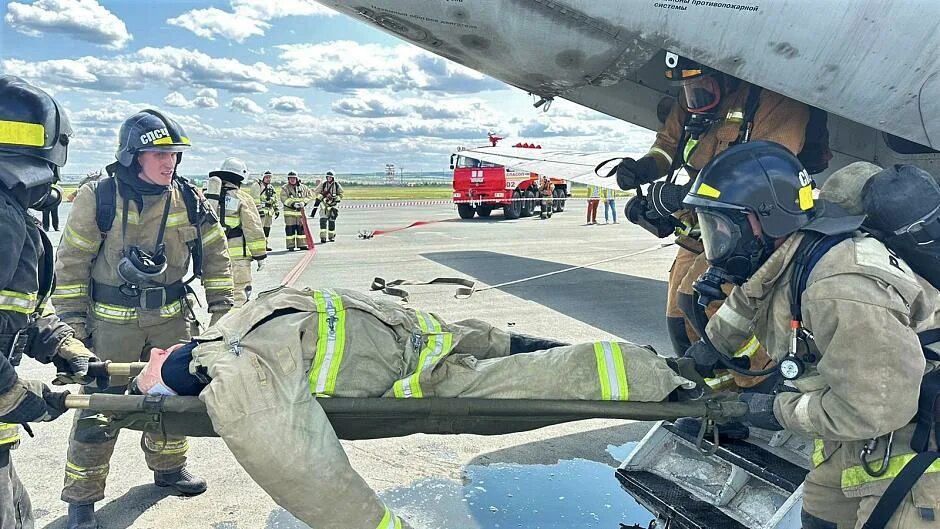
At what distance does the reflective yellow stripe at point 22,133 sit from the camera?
245cm

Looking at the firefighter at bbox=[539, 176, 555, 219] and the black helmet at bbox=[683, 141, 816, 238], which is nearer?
the black helmet at bbox=[683, 141, 816, 238]

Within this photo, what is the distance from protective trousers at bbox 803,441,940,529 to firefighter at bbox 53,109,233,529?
2.93 m

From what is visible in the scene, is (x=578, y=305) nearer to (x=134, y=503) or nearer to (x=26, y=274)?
(x=134, y=503)

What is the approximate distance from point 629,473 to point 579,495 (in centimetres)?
57

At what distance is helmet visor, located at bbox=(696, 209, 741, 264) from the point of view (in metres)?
2.22

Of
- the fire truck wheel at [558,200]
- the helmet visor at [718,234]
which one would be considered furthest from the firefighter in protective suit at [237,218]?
the fire truck wheel at [558,200]

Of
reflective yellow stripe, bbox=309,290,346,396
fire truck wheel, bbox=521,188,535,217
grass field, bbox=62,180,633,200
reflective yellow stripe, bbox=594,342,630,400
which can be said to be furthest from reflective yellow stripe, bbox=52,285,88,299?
grass field, bbox=62,180,633,200

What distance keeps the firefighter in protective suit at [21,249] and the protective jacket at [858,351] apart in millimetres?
2545

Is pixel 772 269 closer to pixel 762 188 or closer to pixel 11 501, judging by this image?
pixel 762 188

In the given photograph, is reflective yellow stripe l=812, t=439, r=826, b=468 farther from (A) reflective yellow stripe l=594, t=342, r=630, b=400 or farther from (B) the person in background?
(B) the person in background

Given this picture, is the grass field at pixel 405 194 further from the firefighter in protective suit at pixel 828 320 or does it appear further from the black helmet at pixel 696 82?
the firefighter in protective suit at pixel 828 320

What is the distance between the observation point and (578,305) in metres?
8.34

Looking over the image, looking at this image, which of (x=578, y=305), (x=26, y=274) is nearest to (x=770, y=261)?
(x=26, y=274)

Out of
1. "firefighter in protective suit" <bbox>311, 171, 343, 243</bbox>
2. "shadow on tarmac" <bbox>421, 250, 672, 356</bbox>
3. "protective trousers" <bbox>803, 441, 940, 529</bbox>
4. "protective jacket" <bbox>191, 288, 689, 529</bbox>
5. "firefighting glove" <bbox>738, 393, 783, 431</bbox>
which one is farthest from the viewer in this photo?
"firefighter in protective suit" <bbox>311, 171, 343, 243</bbox>
